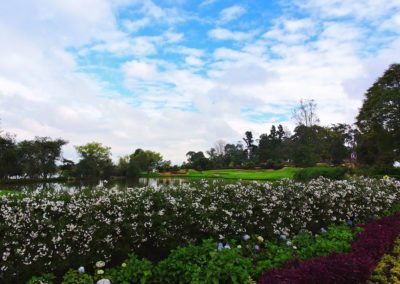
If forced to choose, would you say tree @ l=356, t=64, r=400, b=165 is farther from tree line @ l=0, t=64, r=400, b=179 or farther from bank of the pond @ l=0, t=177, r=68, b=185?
bank of the pond @ l=0, t=177, r=68, b=185

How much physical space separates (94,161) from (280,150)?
3746cm

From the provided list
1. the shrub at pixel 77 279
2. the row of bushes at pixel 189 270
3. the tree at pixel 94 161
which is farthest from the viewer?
the tree at pixel 94 161

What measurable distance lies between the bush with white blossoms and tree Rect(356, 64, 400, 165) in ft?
81.3

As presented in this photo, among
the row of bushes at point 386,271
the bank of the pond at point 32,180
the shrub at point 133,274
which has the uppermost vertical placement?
the bank of the pond at point 32,180

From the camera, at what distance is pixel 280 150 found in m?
67.1

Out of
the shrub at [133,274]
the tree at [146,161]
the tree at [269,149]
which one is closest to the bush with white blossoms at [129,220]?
the shrub at [133,274]

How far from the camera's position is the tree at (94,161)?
54.2 meters

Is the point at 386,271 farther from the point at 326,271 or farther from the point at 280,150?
the point at 280,150

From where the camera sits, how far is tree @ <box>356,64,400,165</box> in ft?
87.7

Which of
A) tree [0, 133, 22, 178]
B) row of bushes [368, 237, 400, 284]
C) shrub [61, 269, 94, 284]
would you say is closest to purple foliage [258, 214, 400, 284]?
row of bushes [368, 237, 400, 284]

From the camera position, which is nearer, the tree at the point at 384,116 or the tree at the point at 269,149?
the tree at the point at 384,116

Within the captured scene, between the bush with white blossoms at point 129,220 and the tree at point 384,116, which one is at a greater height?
the tree at point 384,116

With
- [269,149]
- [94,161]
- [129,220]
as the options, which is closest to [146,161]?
[94,161]

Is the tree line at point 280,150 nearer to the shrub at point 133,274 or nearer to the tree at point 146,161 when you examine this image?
the tree at point 146,161
